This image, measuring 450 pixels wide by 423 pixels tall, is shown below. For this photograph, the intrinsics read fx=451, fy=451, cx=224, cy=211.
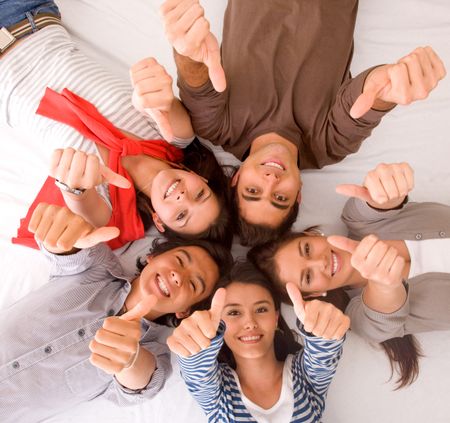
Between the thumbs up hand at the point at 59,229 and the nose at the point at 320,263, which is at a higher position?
the thumbs up hand at the point at 59,229

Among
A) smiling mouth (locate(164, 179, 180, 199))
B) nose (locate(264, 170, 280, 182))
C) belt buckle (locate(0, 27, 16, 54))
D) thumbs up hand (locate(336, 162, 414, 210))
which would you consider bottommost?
nose (locate(264, 170, 280, 182))

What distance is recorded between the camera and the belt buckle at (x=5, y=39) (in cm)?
133

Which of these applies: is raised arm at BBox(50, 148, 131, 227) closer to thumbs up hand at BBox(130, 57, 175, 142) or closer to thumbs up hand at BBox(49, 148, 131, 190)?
thumbs up hand at BBox(49, 148, 131, 190)

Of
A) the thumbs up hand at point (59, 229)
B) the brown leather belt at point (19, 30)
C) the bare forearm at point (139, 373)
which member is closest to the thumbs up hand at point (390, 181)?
the thumbs up hand at point (59, 229)

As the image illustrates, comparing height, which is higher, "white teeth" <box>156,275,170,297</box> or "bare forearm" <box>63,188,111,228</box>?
"bare forearm" <box>63,188,111,228</box>

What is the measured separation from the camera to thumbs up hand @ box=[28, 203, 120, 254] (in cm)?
93

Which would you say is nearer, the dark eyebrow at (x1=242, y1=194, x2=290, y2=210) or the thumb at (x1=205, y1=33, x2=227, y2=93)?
the thumb at (x1=205, y1=33, x2=227, y2=93)

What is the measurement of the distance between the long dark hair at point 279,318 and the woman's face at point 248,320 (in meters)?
0.03

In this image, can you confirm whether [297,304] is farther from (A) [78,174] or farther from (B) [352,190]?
(A) [78,174]

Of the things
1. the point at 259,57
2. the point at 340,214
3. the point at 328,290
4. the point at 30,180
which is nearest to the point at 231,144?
the point at 259,57

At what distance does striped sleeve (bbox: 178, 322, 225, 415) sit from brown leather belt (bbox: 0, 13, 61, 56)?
1.04m

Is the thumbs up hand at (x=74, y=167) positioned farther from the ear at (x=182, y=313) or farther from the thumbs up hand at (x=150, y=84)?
the ear at (x=182, y=313)

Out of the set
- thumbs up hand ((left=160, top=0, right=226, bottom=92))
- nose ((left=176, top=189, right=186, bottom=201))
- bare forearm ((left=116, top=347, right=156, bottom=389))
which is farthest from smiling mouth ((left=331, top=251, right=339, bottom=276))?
thumbs up hand ((left=160, top=0, right=226, bottom=92))

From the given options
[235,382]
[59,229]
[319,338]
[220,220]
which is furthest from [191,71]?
[235,382]
